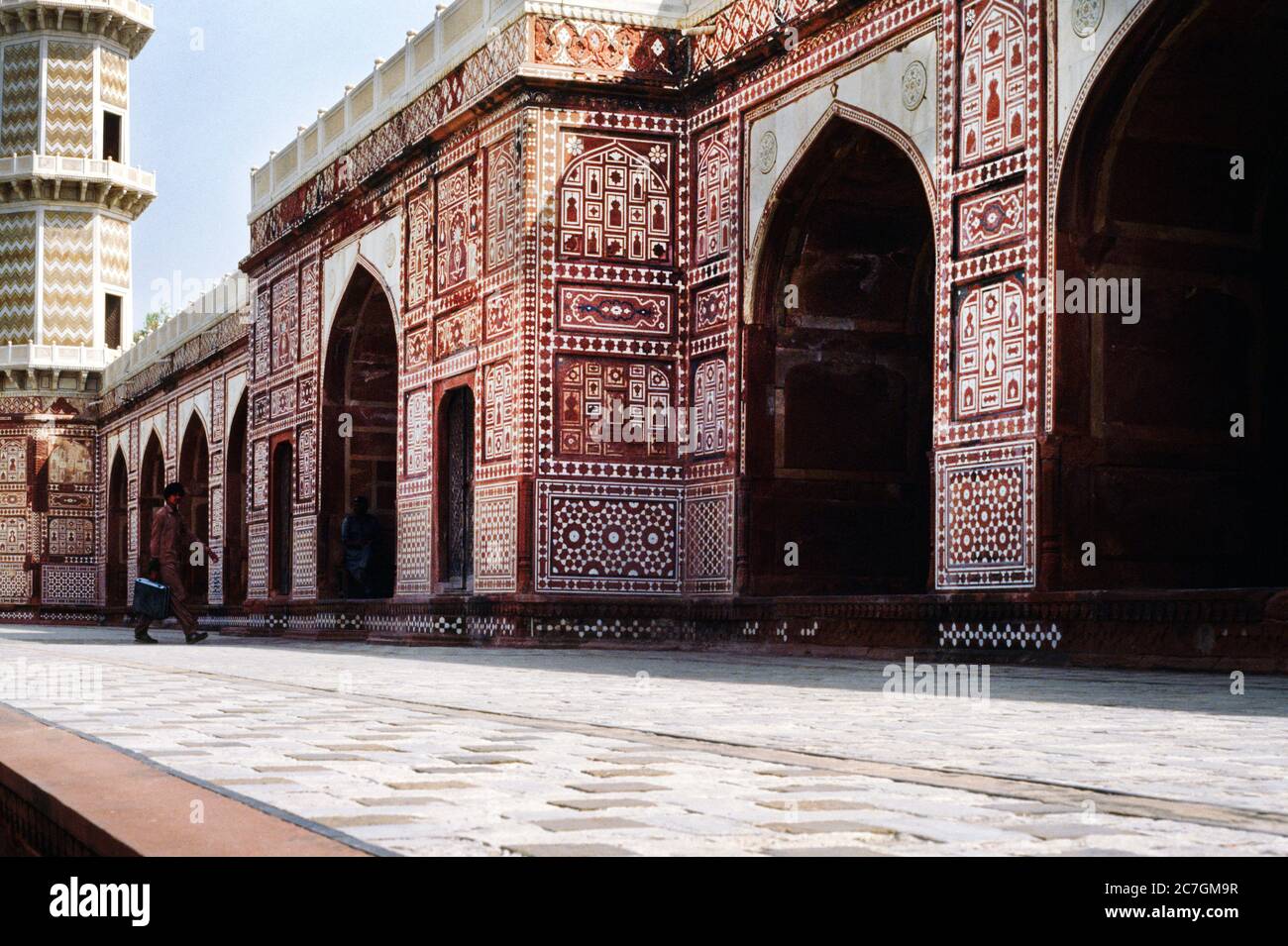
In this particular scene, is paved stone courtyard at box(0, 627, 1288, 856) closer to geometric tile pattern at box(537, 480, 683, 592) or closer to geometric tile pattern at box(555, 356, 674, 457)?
geometric tile pattern at box(537, 480, 683, 592)

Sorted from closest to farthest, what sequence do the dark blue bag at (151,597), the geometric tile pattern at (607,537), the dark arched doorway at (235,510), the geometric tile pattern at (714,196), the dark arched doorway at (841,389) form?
1. the dark arched doorway at (841,389)
2. the geometric tile pattern at (714,196)
3. the geometric tile pattern at (607,537)
4. the dark blue bag at (151,597)
5. the dark arched doorway at (235,510)

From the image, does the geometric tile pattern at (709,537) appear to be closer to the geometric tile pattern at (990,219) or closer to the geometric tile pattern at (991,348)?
the geometric tile pattern at (991,348)

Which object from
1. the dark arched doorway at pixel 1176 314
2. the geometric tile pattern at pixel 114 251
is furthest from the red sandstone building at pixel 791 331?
the geometric tile pattern at pixel 114 251

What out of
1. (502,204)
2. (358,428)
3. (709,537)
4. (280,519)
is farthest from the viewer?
(280,519)

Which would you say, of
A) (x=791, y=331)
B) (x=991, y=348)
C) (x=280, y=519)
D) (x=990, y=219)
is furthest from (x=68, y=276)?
(x=991, y=348)

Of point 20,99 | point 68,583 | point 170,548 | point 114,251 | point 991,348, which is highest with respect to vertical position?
point 20,99

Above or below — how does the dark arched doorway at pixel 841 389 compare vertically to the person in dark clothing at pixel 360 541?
above

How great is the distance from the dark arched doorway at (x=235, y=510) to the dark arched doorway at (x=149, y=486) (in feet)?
17.8

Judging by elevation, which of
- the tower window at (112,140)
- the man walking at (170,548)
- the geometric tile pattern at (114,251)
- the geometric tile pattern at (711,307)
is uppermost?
the tower window at (112,140)

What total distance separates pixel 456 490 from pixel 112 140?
20.8 metres

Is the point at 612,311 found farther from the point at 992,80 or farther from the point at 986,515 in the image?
the point at 986,515

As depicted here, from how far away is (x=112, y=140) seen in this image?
32875 millimetres

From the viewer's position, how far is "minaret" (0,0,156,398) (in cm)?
3158

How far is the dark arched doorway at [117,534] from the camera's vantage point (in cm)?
3234
